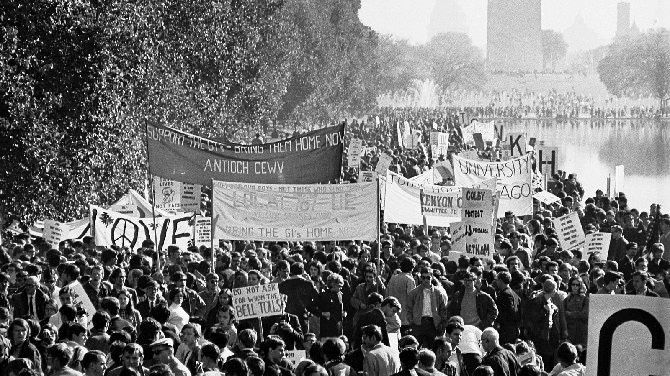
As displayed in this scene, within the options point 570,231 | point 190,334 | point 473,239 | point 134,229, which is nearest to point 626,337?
point 190,334

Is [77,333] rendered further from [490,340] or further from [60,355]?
[490,340]

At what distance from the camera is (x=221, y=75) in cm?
3747

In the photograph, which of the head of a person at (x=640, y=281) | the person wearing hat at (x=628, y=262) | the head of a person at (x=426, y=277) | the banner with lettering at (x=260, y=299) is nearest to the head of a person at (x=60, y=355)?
the banner with lettering at (x=260, y=299)

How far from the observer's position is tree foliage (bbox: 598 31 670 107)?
150 meters

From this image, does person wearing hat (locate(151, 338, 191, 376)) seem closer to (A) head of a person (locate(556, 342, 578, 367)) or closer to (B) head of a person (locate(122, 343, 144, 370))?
(B) head of a person (locate(122, 343, 144, 370))

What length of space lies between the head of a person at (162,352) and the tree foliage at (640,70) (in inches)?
5208

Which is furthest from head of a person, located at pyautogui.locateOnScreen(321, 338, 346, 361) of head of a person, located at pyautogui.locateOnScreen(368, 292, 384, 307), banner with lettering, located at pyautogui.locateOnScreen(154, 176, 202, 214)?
banner with lettering, located at pyautogui.locateOnScreen(154, 176, 202, 214)

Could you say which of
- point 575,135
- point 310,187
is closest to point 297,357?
point 310,187

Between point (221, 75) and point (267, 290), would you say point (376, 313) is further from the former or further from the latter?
point (221, 75)

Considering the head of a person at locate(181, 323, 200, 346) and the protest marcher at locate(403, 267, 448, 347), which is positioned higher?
the head of a person at locate(181, 323, 200, 346)

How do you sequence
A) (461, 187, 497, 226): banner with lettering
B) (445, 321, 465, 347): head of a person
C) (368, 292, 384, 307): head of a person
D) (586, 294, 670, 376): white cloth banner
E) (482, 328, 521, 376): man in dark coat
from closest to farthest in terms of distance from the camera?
(586, 294, 670, 376): white cloth banner → (482, 328, 521, 376): man in dark coat → (445, 321, 465, 347): head of a person → (368, 292, 384, 307): head of a person → (461, 187, 497, 226): banner with lettering

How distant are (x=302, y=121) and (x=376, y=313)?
6154 centimetres

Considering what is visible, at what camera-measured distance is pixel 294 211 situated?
51.5 feet

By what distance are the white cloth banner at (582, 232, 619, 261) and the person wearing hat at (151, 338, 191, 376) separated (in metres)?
9.65
